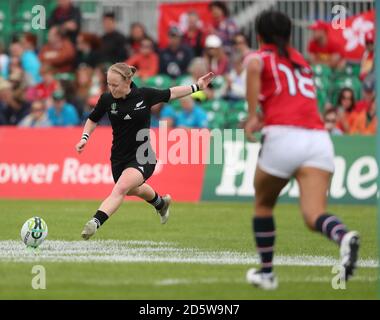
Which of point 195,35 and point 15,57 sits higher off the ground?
point 195,35

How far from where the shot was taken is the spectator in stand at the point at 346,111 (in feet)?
74.3

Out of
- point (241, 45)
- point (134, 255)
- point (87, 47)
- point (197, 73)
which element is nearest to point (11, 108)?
point (87, 47)

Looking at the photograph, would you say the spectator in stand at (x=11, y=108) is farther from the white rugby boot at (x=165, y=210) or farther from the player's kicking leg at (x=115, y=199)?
the player's kicking leg at (x=115, y=199)

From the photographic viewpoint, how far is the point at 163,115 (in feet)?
75.8

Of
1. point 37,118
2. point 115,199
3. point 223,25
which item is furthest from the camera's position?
point 223,25

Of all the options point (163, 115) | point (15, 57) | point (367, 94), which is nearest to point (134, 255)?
point (163, 115)

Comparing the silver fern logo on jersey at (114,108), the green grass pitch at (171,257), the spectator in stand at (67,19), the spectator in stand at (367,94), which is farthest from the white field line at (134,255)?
the spectator in stand at (67,19)

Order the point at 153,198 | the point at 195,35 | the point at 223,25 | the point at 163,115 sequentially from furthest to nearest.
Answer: the point at 195,35
the point at 223,25
the point at 163,115
the point at 153,198

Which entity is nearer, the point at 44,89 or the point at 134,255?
the point at 134,255

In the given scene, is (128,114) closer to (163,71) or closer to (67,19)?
(163,71)

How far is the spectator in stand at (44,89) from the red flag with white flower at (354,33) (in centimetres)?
646

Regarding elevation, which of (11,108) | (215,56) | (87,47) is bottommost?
(11,108)

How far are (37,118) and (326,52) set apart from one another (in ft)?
21.7

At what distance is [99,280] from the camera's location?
10.4 m
